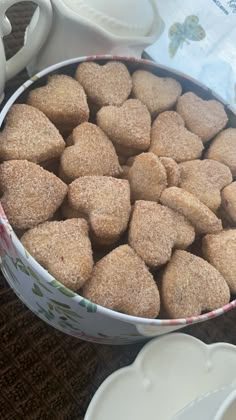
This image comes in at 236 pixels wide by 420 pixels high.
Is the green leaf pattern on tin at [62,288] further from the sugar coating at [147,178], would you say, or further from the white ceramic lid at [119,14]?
the white ceramic lid at [119,14]

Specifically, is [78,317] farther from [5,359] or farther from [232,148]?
[232,148]

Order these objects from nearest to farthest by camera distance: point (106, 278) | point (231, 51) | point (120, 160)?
point (106, 278) < point (120, 160) < point (231, 51)

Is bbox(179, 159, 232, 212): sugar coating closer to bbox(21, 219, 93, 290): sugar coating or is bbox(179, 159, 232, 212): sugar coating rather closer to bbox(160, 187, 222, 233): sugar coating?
bbox(160, 187, 222, 233): sugar coating

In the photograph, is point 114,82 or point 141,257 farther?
point 114,82

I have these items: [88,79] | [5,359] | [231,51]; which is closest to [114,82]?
[88,79]

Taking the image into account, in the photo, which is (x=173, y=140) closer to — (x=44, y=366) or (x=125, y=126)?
(x=125, y=126)

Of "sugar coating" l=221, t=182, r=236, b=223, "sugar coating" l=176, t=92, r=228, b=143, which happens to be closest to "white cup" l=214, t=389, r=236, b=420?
"sugar coating" l=221, t=182, r=236, b=223
